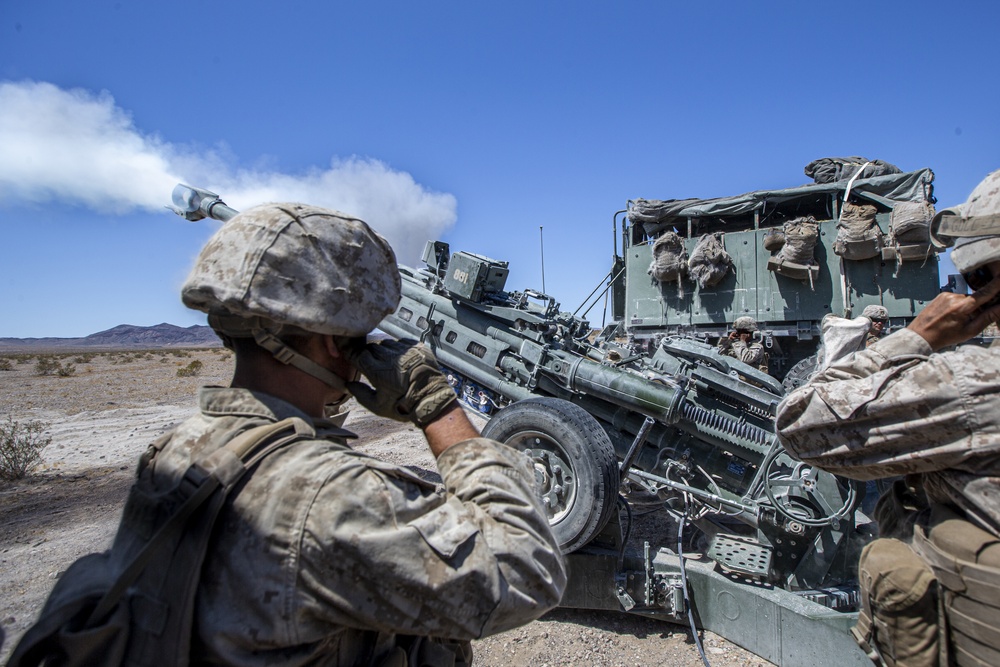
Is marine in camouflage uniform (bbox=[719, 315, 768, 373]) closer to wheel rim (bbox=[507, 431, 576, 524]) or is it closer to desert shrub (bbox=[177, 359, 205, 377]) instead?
wheel rim (bbox=[507, 431, 576, 524])

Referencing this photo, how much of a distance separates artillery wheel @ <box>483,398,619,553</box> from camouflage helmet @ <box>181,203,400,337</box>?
8.32 ft

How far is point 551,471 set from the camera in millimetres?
4059

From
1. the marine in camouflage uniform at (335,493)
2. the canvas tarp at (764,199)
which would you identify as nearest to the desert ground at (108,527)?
the marine in camouflage uniform at (335,493)

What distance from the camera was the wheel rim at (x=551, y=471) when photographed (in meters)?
3.95

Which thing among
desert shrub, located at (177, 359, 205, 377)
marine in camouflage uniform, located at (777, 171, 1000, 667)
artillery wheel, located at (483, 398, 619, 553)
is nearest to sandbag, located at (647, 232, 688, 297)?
artillery wheel, located at (483, 398, 619, 553)

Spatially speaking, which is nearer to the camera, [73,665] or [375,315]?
[73,665]

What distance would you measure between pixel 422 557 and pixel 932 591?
143 centimetres

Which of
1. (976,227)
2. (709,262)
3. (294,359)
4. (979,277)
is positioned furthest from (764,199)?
(294,359)

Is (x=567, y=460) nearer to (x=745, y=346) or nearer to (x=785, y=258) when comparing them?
(x=745, y=346)

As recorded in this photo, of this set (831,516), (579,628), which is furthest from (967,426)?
(579,628)

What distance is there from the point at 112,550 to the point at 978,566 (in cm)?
193

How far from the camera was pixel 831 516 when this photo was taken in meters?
3.34

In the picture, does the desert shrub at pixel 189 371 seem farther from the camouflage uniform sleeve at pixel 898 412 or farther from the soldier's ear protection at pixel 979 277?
the soldier's ear protection at pixel 979 277

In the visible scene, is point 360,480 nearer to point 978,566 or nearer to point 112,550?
point 112,550
